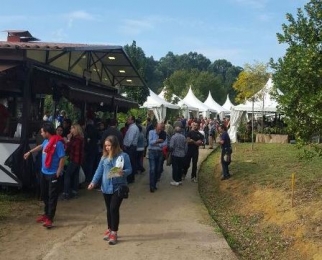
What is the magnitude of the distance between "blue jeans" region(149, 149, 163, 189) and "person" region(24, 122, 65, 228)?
3.78m

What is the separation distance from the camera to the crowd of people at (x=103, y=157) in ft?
22.0

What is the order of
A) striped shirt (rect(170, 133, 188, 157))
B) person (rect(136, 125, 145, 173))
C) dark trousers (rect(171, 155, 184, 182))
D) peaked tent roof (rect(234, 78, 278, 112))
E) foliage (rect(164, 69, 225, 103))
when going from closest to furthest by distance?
striped shirt (rect(170, 133, 188, 157)), dark trousers (rect(171, 155, 184, 182)), person (rect(136, 125, 145, 173)), peaked tent roof (rect(234, 78, 278, 112)), foliage (rect(164, 69, 225, 103))

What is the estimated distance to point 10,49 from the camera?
8930mm

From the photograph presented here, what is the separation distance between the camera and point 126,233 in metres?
7.16

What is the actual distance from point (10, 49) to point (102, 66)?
23.2 ft

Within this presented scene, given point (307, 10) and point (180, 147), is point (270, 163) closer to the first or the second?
point (180, 147)

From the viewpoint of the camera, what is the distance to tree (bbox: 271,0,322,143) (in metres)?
8.14

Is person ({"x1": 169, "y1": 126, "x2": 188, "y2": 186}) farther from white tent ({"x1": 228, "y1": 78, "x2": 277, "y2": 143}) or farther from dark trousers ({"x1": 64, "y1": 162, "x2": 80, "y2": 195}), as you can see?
white tent ({"x1": 228, "y1": 78, "x2": 277, "y2": 143})

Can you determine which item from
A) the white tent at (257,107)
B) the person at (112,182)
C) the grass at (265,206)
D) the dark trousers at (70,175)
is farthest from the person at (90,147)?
the white tent at (257,107)

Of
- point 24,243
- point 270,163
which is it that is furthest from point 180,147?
point 24,243

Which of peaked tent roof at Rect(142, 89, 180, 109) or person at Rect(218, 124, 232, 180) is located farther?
peaked tent roof at Rect(142, 89, 180, 109)

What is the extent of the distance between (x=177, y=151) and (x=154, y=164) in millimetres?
1150

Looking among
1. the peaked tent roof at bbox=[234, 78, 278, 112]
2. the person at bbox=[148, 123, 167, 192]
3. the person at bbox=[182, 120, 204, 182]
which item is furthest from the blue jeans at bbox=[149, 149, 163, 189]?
the peaked tent roof at bbox=[234, 78, 278, 112]

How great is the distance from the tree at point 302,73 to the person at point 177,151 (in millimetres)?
3505
